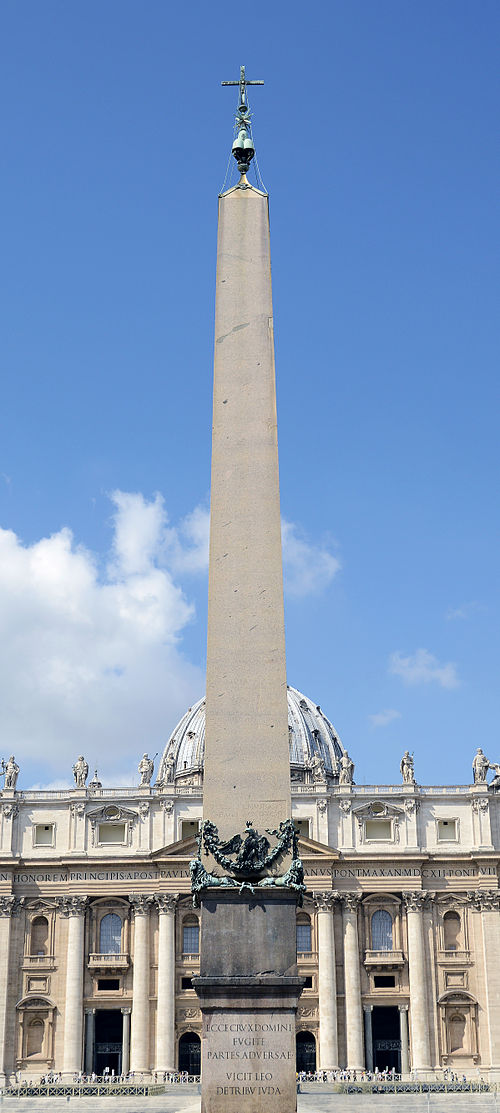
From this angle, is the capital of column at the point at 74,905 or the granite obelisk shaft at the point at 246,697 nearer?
the granite obelisk shaft at the point at 246,697

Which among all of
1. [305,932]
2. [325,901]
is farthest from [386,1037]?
[325,901]

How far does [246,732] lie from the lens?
1645 centimetres

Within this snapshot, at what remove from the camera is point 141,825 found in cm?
7269

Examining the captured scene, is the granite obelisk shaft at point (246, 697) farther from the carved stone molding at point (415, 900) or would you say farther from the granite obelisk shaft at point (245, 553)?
the carved stone molding at point (415, 900)

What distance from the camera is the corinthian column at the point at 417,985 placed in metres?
67.9

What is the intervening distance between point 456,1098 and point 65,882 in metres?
30.0

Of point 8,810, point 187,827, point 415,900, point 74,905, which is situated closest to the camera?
point 415,900

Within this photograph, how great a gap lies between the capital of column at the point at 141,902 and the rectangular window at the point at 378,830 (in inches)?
495

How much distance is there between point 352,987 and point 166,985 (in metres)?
9.98

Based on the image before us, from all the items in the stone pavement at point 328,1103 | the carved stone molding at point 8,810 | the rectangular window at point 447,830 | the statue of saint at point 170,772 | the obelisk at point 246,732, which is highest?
the statue of saint at point 170,772

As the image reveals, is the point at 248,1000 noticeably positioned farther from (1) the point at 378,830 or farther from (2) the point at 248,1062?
(1) the point at 378,830

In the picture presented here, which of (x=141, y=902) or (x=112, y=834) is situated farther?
(x=112, y=834)

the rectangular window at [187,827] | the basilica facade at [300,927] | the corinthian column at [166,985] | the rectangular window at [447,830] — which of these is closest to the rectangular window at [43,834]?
the basilica facade at [300,927]

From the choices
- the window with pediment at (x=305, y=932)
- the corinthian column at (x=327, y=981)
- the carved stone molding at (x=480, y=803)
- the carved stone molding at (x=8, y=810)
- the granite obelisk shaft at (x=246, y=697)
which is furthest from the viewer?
the carved stone molding at (x=8, y=810)
